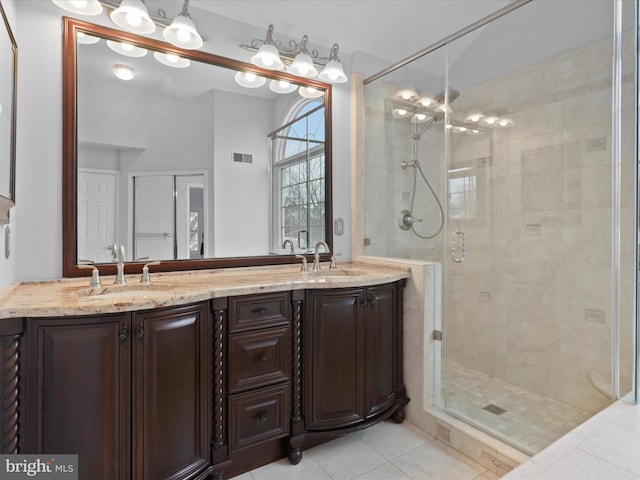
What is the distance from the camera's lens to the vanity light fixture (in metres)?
1.66

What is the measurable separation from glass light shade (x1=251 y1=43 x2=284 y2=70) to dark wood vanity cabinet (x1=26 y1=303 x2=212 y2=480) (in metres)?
1.61

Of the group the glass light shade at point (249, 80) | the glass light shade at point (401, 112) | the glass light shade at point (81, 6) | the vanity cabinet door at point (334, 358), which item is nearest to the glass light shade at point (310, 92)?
the glass light shade at point (249, 80)

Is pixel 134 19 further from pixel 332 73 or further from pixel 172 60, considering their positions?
pixel 332 73

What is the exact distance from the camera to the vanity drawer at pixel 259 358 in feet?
5.33

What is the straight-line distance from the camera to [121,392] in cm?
132

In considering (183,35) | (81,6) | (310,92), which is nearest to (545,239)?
(310,92)

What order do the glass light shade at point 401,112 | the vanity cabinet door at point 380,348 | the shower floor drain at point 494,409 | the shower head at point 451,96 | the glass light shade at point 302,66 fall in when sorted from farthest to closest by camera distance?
the glass light shade at point 401,112 < the shower head at point 451,96 < the glass light shade at point 302,66 < the shower floor drain at point 494,409 < the vanity cabinet door at point 380,348

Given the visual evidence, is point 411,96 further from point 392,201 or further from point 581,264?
point 581,264

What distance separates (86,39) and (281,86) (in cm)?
112

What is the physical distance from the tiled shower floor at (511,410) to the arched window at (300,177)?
1349mm

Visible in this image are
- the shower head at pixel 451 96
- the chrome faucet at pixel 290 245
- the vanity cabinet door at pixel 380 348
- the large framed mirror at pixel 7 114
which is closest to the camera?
the large framed mirror at pixel 7 114

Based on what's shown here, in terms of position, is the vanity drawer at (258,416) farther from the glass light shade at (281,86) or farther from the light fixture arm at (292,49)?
the light fixture arm at (292,49)

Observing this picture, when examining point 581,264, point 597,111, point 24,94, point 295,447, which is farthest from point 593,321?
point 24,94

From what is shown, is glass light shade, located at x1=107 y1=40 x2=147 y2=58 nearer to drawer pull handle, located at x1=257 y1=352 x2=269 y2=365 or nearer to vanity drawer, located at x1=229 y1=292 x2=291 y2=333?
vanity drawer, located at x1=229 y1=292 x2=291 y2=333
